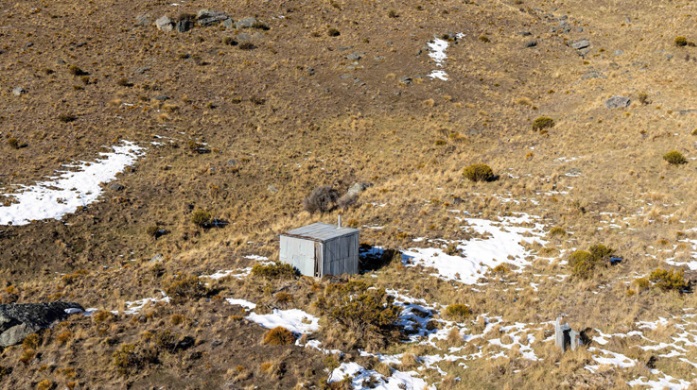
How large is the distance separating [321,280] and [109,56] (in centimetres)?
4384

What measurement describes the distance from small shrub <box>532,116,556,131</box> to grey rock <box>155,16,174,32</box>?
41.2m

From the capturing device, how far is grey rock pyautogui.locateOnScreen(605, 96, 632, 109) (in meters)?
45.4

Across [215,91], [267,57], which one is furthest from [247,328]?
[267,57]

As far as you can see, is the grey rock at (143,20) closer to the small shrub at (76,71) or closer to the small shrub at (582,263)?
the small shrub at (76,71)

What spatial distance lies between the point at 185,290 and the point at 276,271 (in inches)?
146

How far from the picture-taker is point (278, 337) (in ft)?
57.1

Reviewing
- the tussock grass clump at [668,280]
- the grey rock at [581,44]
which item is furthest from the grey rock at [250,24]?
the tussock grass clump at [668,280]

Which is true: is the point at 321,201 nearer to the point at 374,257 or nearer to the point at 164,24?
the point at 374,257

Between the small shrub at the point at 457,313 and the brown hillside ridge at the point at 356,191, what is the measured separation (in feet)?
0.28

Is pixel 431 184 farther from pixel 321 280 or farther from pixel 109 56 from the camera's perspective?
pixel 109 56

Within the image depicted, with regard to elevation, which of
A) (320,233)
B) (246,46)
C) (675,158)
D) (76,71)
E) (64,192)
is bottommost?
(64,192)

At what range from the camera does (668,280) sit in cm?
2014

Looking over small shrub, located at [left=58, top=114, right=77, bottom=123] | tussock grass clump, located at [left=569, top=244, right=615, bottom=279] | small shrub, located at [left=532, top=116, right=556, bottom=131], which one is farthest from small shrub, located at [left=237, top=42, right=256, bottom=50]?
tussock grass clump, located at [left=569, top=244, right=615, bottom=279]

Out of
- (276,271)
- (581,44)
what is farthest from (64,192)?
(581,44)
